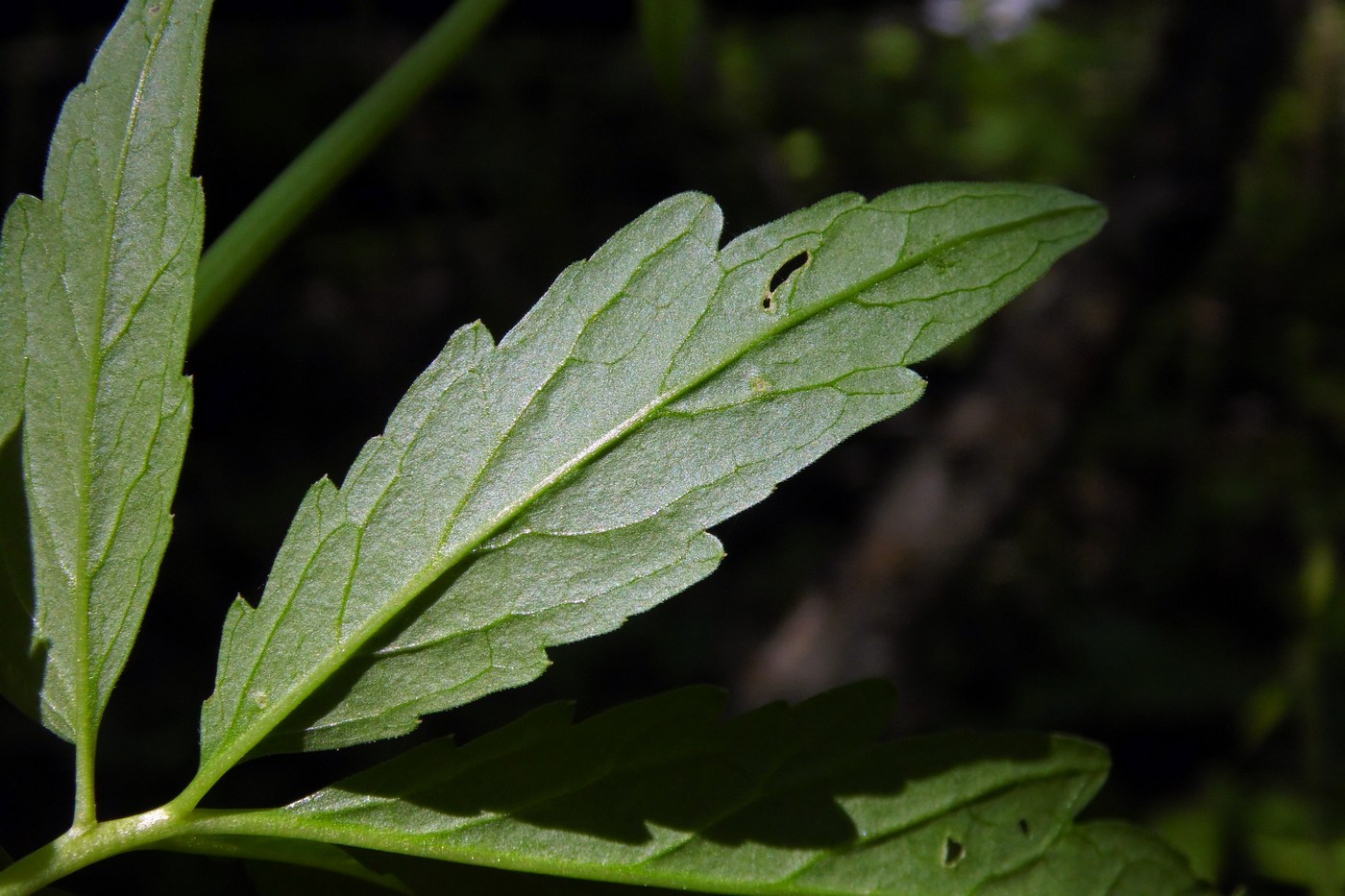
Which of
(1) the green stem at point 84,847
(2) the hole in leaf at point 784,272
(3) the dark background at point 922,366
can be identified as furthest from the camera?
(3) the dark background at point 922,366

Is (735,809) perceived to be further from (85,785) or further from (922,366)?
(922,366)

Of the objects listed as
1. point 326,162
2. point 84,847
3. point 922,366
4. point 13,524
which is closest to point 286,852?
point 84,847

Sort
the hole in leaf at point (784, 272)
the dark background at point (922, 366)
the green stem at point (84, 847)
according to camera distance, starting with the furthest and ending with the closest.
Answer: the dark background at point (922, 366) < the hole in leaf at point (784, 272) < the green stem at point (84, 847)

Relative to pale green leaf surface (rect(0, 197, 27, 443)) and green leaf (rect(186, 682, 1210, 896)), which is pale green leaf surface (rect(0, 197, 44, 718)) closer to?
pale green leaf surface (rect(0, 197, 27, 443))

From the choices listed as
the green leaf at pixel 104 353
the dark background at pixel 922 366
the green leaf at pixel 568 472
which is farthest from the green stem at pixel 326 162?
the dark background at pixel 922 366

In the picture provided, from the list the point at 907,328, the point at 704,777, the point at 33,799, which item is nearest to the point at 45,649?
the point at 704,777

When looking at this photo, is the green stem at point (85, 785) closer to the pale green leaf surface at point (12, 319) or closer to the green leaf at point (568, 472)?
the green leaf at point (568, 472)

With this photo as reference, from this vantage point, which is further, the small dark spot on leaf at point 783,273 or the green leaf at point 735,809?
the small dark spot on leaf at point 783,273

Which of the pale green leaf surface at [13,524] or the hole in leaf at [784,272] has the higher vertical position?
the hole in leaf at [784,272]
